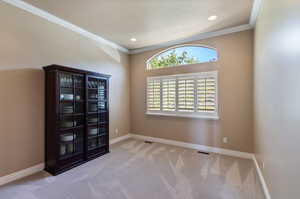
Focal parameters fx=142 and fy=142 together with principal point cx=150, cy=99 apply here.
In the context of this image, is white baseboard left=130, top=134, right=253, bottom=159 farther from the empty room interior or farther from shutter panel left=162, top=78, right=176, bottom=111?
shutter panel left=162, top=78, right=176, bottom=111

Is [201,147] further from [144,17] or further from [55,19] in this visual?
[55,19]

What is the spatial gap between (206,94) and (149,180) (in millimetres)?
2444

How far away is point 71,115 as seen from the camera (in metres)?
2.84

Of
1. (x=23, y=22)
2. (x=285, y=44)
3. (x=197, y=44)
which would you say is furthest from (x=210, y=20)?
(x=23, y=22)

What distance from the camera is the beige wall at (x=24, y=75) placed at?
2.29m

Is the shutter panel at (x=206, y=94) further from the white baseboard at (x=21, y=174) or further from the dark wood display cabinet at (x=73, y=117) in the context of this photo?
the white baseboard at (x=21, y=174)

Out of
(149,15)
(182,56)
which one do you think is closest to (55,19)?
(149,15)

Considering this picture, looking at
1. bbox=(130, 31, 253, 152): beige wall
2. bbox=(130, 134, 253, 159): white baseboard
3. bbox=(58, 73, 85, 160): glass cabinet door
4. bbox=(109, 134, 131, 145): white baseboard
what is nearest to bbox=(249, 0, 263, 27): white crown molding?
bbox=(130, 31, 253, 152): beige wall

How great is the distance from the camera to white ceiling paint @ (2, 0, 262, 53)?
2474 millimetres

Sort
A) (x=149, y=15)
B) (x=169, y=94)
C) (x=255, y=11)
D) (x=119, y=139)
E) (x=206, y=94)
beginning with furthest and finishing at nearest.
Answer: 1. (x=119, y=139)
2. (x=169, y=94)
3. (x=206, y=94)
4. (x=149, y=15)
5. (x=255, y=11)

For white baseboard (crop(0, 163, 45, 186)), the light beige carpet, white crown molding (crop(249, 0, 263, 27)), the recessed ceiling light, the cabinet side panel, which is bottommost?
the light beige carpet

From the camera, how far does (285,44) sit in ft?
4.67

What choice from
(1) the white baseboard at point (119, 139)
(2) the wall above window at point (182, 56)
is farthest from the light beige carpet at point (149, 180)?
(2) the wall above window at point (182, 56)

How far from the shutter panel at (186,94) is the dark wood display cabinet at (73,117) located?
2024 millimetres
